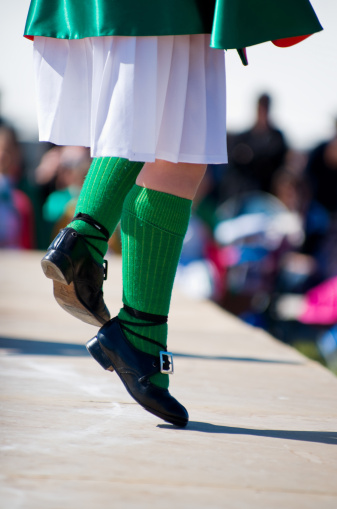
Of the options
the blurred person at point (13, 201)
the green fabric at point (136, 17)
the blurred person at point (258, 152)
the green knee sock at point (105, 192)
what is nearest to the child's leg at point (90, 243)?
the green knee sock at point (105, 192)

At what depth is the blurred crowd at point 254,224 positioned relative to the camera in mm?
4855

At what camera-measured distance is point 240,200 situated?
5.96 meters

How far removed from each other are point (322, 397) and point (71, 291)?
75cm

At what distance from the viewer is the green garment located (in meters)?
1.49

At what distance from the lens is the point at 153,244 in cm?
162

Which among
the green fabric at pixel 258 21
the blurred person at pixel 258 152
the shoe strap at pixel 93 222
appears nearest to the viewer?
the green fabric at pixel 258 21

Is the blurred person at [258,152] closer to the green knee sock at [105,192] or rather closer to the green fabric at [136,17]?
the green knee sock at [105,192]

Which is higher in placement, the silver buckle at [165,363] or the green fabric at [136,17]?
the green fabric at [136,17]

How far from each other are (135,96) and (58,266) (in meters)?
0.36

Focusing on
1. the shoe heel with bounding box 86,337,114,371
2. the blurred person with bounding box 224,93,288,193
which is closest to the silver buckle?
the shoe heel with bounding box 86,337,114,371

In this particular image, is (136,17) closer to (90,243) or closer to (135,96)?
(135,96)

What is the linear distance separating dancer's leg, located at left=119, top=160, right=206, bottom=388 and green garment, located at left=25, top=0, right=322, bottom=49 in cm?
27

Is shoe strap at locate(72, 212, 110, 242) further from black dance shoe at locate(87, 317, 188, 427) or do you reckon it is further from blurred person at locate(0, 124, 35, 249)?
blurred person at locate(0, 124, 35, 249)

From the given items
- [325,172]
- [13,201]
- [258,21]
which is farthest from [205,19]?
[325,172]
